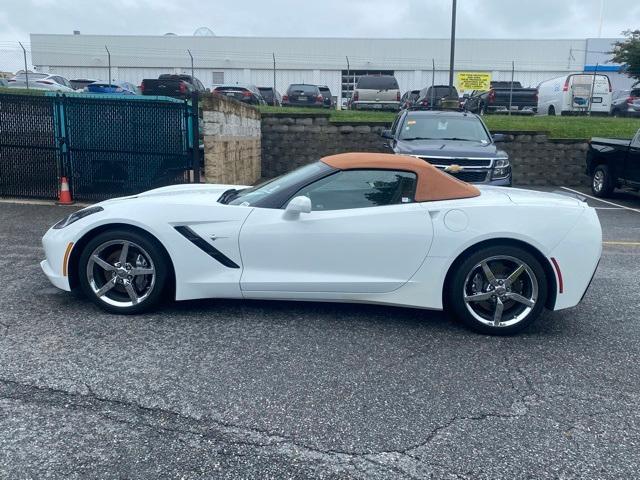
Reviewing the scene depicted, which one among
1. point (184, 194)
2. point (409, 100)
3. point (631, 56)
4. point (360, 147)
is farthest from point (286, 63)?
point (184, 194)

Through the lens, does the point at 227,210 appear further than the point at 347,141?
No

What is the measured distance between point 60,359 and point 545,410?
9.55ft

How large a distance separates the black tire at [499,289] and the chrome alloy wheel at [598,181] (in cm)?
977

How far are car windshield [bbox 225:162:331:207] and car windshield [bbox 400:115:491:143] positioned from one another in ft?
19.5

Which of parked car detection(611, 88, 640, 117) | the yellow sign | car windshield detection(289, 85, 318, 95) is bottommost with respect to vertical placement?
parked car detection(611, 88, 640, 117)

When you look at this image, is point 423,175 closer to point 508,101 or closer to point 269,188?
point 269,188

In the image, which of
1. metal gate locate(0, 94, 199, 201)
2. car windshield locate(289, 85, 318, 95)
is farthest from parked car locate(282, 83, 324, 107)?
metal gate locate(0, 94, 199, 201)

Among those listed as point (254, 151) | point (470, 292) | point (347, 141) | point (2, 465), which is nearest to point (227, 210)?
point (470, 292)

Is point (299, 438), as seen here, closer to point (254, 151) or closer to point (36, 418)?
point (36, 418)

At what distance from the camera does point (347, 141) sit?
15508mm

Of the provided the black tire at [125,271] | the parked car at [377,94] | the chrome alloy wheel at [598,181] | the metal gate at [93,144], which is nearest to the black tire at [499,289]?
the black tire at [125,271]

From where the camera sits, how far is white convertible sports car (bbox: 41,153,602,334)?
4395 mm

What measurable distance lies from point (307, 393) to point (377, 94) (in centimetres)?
2076

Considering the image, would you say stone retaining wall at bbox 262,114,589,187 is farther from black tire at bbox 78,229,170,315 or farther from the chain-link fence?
the chain-link fence
